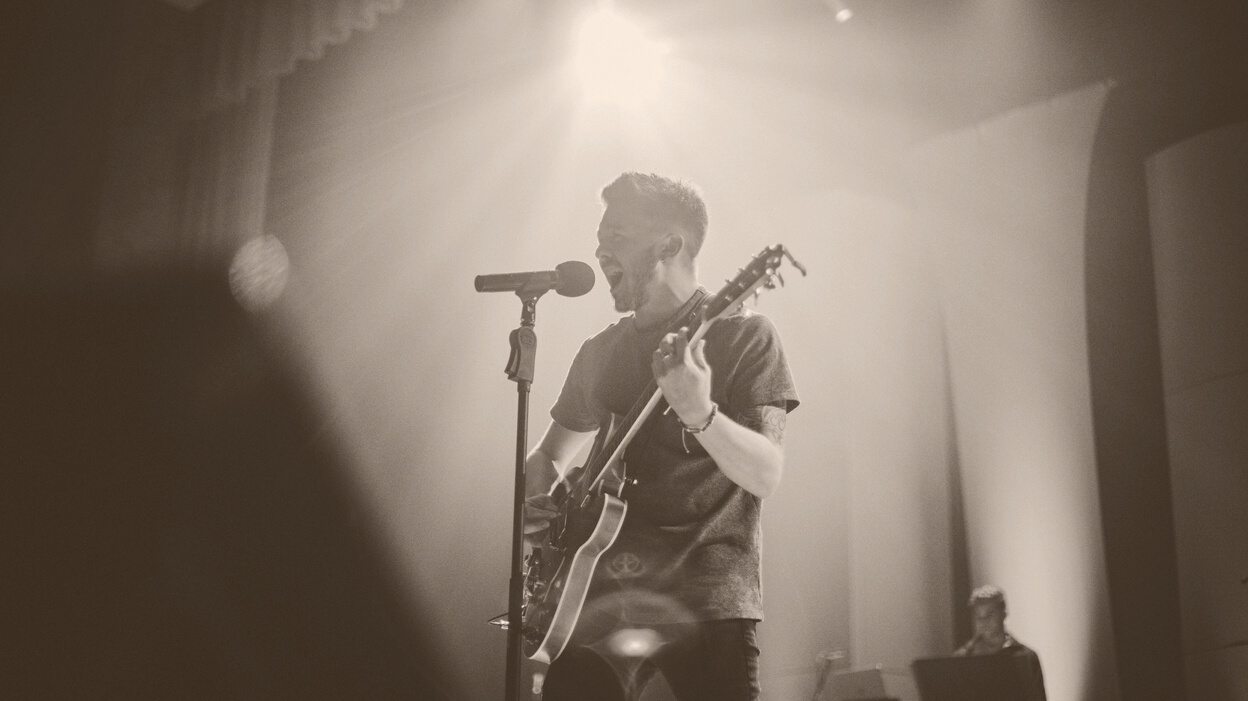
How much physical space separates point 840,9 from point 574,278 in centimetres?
346

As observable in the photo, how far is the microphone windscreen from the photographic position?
208cm

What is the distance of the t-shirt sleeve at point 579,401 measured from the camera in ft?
7.63

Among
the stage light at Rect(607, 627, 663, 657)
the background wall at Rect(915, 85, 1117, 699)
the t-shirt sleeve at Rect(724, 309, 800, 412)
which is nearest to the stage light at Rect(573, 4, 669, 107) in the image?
the background wall at Rect(915, 85, 1117, 699)

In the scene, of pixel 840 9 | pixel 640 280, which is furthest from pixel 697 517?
pixel 840 9

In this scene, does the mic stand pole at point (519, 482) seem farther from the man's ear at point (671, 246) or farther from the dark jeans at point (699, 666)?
the man's ear at point (671, 246)

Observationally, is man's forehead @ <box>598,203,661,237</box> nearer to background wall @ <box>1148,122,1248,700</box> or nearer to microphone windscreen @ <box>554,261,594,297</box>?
microphone windscreen @ <box>554,261,594,297</box>

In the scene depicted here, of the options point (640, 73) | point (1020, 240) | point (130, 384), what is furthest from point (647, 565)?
point (1020, 240)

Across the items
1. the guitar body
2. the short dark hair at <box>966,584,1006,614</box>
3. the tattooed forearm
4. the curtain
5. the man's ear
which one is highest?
the curtain

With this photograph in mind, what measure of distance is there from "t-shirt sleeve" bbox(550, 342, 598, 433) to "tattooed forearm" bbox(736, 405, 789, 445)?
1.83ft

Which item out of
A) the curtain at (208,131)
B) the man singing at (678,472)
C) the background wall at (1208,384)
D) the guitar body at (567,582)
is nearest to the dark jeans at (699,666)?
the man singing at (678,472)

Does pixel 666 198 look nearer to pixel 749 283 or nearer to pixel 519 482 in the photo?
pixel 749 283

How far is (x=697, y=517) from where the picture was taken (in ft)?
6.01

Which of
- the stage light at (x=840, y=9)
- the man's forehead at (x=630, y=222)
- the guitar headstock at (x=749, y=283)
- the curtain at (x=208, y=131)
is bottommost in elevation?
the guitar headstock at (x=749, y=283)

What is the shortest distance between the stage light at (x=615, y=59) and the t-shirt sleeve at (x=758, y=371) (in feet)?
9.72
